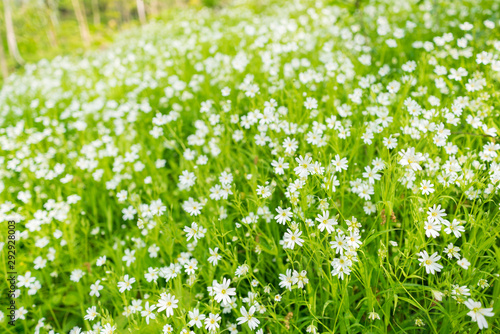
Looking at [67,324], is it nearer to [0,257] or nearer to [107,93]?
[0,257]

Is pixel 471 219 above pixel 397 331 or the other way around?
above

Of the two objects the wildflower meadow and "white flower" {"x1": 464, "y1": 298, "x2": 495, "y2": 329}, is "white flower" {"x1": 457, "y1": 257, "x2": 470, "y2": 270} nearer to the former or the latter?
the wildflower meadow

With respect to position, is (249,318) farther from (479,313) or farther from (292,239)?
(479,313)

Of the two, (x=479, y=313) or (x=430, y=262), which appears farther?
(x=430, y=262)

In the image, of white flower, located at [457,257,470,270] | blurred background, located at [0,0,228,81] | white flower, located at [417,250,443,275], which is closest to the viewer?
white flower, located at [417,250,443,275]

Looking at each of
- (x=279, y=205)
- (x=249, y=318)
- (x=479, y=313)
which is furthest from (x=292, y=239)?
(x=479, y=313)

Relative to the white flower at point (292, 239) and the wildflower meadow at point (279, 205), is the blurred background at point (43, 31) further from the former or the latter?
the white flower at point (292, 239)

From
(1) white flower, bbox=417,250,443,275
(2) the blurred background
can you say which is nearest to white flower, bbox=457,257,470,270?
(1) white flower, bbox=417,250,443,275

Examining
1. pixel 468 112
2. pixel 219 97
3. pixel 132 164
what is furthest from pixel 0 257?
pixel 468 112
